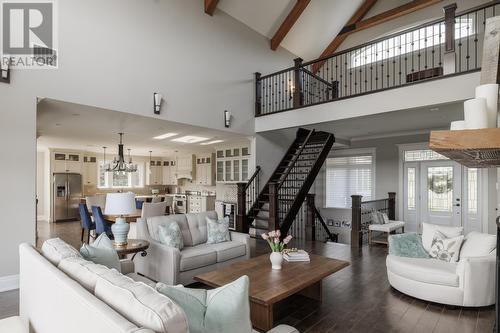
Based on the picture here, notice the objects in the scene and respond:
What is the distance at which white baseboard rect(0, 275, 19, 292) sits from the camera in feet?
12.6

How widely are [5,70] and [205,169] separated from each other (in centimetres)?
713

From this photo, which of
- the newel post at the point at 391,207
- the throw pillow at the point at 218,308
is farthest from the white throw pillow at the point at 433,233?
the newel post at the point at 391,207

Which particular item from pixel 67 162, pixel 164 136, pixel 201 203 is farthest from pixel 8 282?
pixel 67 162

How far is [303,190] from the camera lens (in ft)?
20.9

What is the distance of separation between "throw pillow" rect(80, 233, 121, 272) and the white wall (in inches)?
88.6

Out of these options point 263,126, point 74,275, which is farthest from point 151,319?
point 263,126

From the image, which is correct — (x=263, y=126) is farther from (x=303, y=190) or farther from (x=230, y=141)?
(x=303, y=190)

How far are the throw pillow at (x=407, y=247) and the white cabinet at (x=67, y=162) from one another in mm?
10446

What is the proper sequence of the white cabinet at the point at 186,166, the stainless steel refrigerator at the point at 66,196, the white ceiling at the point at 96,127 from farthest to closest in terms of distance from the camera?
the white cabinet at the point at 186,166 → the stainless steel refrigerator at the point at 66,196 → the white ceiling at the point at 96,127

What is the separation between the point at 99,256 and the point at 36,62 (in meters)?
3.32

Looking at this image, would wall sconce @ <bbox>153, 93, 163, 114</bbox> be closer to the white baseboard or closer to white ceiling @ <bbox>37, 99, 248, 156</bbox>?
white ceiling @ <bbox>37, 99, 248, 156</bbox>

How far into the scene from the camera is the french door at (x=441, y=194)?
727 centimetres

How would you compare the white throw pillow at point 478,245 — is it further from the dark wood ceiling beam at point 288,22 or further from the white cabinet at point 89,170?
the white cabinet at point 89,170

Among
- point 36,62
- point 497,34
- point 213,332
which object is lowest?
point 213,332
